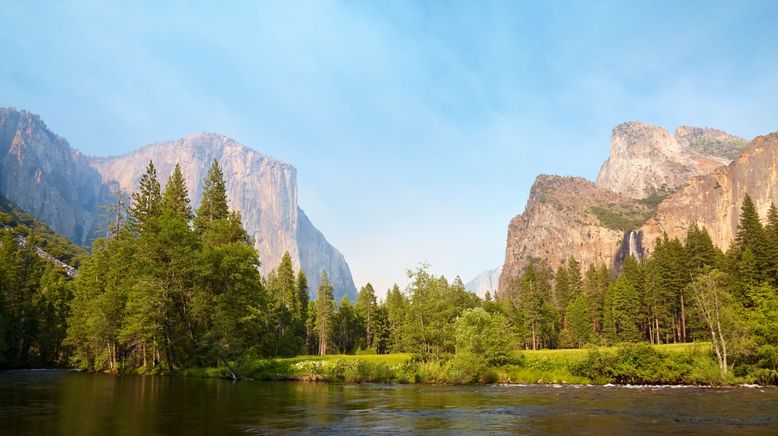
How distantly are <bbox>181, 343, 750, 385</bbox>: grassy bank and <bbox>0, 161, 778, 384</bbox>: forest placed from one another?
86 centimetres

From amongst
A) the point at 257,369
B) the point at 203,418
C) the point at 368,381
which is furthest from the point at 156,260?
the point at 203,418

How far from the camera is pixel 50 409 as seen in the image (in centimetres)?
2655

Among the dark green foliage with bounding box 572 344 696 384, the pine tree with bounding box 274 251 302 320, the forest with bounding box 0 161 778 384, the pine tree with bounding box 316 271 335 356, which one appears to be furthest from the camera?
Result: the pine tree with bounding box 316 271 335 356

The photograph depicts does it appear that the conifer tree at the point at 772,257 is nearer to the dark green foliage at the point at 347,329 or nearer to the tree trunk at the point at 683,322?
the tree trunk at the point at 683,322

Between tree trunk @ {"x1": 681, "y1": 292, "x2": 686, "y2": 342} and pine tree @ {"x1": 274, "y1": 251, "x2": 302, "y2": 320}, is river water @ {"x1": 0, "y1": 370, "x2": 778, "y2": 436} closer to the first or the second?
tree trunk @ {"x1": 681, "y1": 292, "x2": 686, "y2": 342}

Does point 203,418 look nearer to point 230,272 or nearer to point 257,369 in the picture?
point 257,369

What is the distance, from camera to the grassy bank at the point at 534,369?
44.2m

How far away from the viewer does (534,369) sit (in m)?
50.1

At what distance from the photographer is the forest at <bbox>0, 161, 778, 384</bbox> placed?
4997 centimetres

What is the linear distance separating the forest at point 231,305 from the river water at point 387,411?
10.3m

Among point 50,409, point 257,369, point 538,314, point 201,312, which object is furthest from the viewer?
point 538,314

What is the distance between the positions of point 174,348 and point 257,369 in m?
14.0

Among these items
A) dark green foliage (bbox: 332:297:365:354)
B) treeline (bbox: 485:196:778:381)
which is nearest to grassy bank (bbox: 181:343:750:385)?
treeline (bbox: 485:196:778:381)

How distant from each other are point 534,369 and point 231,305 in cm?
3479
